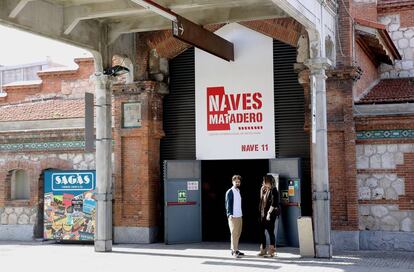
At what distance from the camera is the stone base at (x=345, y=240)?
15055mm

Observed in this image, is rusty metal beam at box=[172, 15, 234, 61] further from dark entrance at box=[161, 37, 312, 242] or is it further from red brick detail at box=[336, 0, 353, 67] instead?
red brick detail at box=[336, 0, 353, 67]

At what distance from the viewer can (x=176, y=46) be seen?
17188mm

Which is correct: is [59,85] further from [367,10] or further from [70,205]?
[367,10]

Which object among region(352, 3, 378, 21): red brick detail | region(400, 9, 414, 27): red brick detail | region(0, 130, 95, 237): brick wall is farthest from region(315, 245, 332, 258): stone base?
region(352, 3, 378, 21): red brick detail

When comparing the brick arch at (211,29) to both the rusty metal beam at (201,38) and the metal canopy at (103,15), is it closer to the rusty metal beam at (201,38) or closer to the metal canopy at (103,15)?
the rusty metal beam at (201,38)

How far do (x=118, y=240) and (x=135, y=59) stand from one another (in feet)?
16.8

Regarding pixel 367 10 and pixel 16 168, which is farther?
pixel 367 10

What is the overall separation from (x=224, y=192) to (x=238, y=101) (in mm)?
3782

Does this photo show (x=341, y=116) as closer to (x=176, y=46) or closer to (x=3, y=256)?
(x=176, y=46)

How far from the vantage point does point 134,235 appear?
17078mm

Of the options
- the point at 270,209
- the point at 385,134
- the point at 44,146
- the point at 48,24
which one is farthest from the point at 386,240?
the point at 44,146

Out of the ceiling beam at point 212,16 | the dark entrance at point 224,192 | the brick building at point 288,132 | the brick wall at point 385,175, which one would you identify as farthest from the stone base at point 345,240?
the ceiling beam at point 212,16

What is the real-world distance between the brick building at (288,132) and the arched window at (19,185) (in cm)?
21

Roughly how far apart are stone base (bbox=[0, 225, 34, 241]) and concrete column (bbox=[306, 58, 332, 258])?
9220 millimetres
